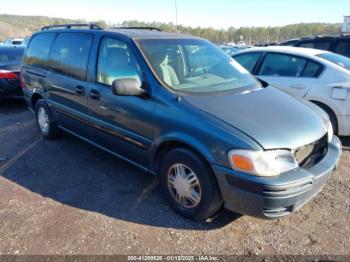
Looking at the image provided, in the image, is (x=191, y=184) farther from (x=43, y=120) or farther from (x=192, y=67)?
(x=43, y=120)

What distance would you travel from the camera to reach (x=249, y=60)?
237 inches

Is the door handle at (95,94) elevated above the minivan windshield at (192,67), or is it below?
below

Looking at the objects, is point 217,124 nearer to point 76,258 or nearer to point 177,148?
point 177,148

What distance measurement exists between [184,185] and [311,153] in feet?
4.02

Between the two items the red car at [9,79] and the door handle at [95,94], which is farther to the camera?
the red car at [9,79]

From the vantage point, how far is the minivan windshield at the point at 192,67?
3.38 metres

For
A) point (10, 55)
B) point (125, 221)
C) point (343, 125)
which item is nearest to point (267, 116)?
point (125, 221)

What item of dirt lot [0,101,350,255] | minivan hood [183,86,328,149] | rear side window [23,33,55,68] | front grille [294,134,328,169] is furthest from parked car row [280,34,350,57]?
rear side window [23,33,55,68]

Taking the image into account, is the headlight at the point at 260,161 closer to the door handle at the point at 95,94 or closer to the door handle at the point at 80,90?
the door handle at the point at 95,94

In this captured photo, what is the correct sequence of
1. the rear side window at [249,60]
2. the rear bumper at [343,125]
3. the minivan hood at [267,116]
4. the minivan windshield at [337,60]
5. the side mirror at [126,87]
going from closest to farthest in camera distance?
the minivan hood at [267,116], the side mirror at [126,87], the rear bumper at [343,125], the minivan windshield at [337,60], the rear side window at [249,60]

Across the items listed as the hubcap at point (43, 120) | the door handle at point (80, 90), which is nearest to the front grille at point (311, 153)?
the door handle at point (80, 90)

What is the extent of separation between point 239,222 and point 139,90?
164 cm

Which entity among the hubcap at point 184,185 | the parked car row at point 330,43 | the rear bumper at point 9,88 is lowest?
the rear bumper at point 9,88

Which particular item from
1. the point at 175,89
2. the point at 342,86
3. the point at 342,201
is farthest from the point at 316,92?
the point at 175,89
